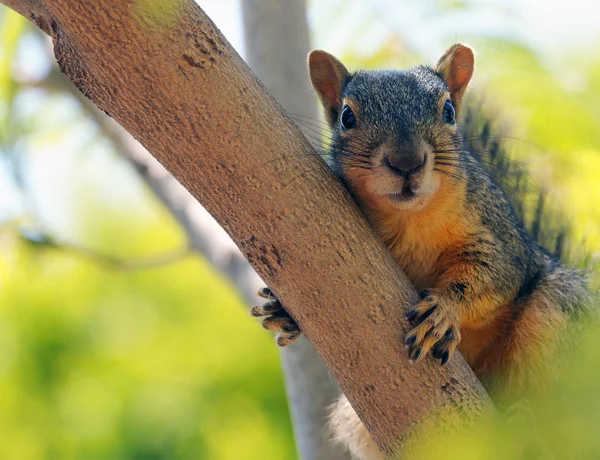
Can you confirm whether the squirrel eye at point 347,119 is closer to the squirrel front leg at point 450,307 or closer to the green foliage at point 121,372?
the squirrel front leg at point 450,307

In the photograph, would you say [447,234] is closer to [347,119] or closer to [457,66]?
[347,119]

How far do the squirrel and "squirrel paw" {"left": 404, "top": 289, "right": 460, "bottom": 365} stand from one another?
0.9 inches

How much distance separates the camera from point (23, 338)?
2.94 m

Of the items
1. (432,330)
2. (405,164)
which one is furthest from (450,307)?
(405,164)

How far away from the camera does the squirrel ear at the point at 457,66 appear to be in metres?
2.69

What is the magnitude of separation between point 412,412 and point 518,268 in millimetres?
907

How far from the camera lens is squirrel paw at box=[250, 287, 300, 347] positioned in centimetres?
223

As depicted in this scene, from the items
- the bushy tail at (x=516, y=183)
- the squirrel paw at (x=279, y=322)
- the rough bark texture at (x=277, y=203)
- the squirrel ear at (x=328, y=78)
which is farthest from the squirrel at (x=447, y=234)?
the bushy tail at (x=516, y=183)

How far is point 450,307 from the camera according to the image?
85.4 inches

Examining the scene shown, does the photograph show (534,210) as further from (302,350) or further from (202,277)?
(202,277)

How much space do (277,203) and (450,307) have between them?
0.67 meters

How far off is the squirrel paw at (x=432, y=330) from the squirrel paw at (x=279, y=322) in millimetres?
391

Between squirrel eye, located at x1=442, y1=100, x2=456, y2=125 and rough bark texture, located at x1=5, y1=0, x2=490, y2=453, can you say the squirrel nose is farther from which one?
squirrel eye, located at x1=442, y1=100, x2=456, y2=125

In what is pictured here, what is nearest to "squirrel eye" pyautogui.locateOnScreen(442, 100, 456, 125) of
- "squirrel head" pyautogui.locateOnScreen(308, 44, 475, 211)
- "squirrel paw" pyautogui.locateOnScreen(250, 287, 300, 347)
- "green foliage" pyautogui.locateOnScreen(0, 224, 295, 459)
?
"squirrel head" pyautogui.locateOnScreen(308, 44, 475, 211)
